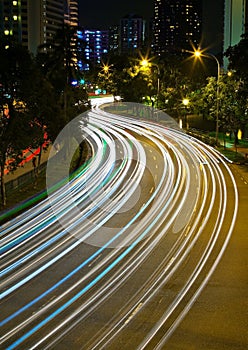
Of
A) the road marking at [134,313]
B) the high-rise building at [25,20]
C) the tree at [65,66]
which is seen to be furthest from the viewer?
the high-rise building at [25,20]

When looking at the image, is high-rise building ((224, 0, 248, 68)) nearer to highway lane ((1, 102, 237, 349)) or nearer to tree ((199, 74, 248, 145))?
tree ((199, 74, 248, 145))

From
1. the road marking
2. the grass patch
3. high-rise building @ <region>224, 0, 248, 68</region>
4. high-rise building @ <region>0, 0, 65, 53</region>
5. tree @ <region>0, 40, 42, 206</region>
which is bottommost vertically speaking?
the road marking

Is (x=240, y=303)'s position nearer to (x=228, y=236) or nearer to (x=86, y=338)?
(x=86, y=338)

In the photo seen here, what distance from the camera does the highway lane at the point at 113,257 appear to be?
1093 cm

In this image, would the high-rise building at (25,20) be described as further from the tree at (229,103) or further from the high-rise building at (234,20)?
the tree at (229,103)

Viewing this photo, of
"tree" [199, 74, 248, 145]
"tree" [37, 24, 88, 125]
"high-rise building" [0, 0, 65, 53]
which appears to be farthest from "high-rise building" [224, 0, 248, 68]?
"high-rise building" [0, 0, 65, 53]

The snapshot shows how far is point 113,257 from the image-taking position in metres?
15.9

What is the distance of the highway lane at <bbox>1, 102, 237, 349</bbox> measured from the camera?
1093 centimetres

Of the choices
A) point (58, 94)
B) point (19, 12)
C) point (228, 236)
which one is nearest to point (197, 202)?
point (228, 236)

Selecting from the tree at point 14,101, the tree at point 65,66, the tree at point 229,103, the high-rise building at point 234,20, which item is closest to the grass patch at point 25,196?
the tree at point 14,101

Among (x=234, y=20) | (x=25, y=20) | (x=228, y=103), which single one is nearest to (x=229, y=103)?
(x=228, y=103)

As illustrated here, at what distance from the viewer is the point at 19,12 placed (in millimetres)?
156500

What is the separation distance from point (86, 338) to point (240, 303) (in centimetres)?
395

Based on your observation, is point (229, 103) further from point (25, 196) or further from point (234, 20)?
point (25, 196)
